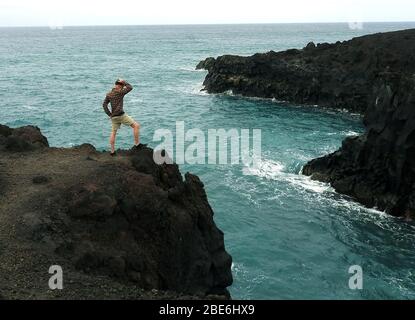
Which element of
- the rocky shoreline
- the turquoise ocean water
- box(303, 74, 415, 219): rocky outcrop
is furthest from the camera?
the rocky shoreline

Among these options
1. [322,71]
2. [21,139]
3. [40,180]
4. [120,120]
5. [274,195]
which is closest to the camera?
[40,180]

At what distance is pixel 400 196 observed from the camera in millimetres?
31734

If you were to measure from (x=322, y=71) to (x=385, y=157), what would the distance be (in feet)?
125

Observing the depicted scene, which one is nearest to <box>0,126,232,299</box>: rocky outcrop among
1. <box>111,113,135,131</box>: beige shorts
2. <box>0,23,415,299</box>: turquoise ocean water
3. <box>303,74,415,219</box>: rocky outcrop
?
<box>111,113,135,131</box>: beige shorts

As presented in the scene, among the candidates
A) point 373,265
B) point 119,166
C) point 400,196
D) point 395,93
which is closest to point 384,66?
point 395,93

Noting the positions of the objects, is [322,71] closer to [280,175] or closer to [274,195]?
[280,175]

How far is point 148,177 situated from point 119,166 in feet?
4.55

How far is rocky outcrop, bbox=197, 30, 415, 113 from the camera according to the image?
63500 mm

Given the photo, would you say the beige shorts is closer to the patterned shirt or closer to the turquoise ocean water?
the patterned shirt

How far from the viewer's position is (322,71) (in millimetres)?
69000

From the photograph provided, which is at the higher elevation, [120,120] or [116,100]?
[116,100]

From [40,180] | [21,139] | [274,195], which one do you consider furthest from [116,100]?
[274,195]

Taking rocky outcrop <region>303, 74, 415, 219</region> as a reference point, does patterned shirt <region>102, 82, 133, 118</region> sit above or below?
above
